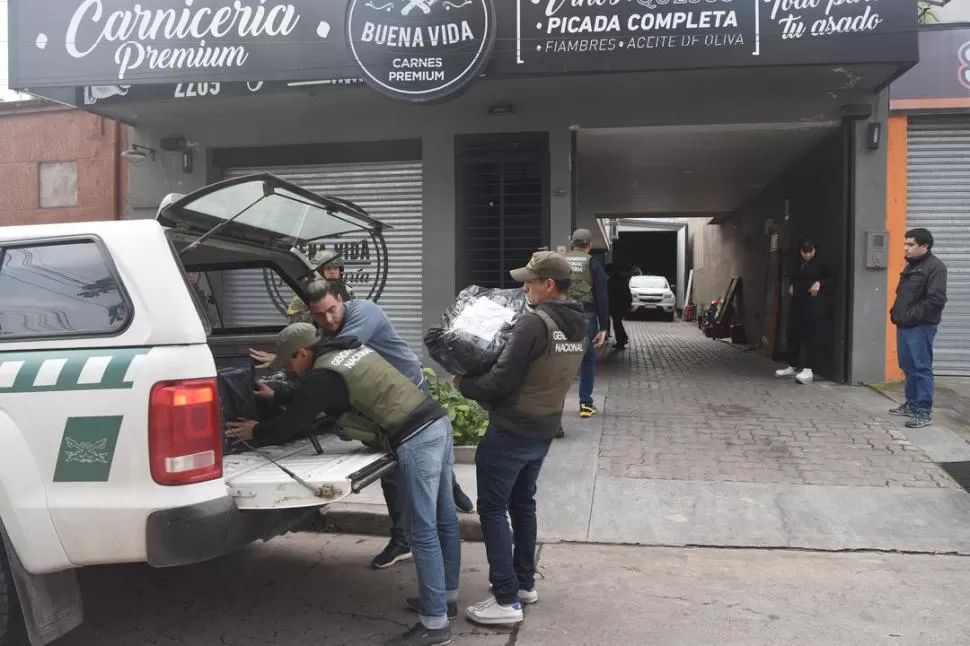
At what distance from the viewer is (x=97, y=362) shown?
2.73m

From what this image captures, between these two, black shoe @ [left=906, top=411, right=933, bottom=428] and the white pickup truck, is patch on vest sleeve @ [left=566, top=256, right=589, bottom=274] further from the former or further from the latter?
the white pickup truck

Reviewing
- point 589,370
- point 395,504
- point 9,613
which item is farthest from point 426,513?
point 589,370

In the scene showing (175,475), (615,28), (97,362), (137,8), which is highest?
(137,8)

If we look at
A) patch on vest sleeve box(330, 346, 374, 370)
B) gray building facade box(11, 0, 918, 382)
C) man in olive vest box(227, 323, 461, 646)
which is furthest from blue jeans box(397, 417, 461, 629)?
gray building facade box(11, 0, 918, 382)

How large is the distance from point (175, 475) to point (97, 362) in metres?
0.53

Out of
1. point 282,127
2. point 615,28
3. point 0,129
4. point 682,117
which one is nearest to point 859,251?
point 682,117

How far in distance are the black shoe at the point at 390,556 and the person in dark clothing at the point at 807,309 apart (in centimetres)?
635

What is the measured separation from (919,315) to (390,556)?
16.7ft

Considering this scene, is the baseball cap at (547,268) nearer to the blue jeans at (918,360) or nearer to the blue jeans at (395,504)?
the blue jeans at (395,504)

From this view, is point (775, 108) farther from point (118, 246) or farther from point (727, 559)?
point (118, 246)

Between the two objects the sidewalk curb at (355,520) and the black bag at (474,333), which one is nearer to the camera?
the black bag at (474,333)

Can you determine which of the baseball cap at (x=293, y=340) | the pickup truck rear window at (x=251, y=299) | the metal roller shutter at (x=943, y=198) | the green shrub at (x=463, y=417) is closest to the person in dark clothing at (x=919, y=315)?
the metal roller shutter at (x=943, y=198)

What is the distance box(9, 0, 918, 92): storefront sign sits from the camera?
7.00 metres

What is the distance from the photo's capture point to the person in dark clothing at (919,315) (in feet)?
20.7
